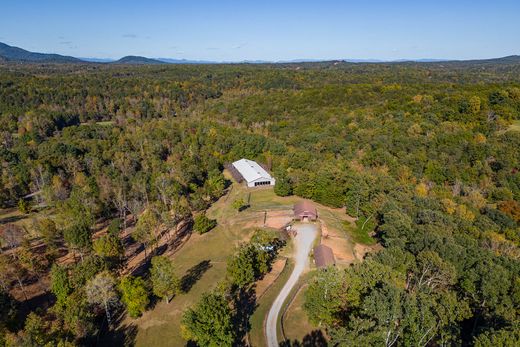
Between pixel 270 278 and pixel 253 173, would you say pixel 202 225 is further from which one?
pixel 253 173

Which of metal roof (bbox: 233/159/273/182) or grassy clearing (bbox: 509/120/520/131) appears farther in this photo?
grassy clearing (bbox: 509/120/520/131)

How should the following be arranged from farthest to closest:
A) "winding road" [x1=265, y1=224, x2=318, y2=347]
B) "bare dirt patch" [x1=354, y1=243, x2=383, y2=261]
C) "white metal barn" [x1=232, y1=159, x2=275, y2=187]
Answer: "white metal barn" [x1=232, y1=159, x2=275, y2=187]
"bare dirt patch" [x1=354, y1=243, x2=383, y2=261]
"winding road" [x1=265, y1=224, x2=318, y2=347]

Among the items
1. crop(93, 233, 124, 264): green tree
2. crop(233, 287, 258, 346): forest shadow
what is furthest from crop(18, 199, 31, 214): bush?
crop(233, 287, 258, 346): forest shadow

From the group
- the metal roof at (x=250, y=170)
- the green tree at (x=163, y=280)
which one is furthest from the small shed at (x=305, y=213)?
the green tree at (x=163, y=280)

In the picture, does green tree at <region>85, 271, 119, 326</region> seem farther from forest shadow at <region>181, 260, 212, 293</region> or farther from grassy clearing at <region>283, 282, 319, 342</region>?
grassy clearing at <region>283, 282, 319, 342</region>

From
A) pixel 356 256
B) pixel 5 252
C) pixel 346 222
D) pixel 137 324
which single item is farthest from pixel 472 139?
pixel 5 252

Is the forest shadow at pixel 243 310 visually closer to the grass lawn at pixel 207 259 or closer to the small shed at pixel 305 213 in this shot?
the grass lawn at pixel 207 259
